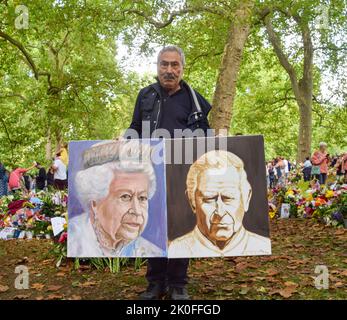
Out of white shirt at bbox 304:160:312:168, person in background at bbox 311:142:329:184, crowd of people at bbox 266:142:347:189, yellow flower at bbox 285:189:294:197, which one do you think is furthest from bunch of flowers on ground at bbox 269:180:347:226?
white shirt at bbox 304:160:312:168

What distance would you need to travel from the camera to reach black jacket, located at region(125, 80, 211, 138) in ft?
13.8

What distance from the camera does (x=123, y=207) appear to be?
396cm

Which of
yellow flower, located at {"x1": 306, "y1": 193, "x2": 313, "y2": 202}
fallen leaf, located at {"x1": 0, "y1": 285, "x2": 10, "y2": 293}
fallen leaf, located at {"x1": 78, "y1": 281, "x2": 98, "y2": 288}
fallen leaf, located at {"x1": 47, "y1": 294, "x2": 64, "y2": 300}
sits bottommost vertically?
fallen leaf, located at {"x1": 47, "y1": 294, "x2": 64, "y2": 300}

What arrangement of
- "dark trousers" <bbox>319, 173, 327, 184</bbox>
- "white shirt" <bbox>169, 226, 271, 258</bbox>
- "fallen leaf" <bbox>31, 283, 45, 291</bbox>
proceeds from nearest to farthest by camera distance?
1. "white shirt" <bbox>169, 226, 271, 258</bbox>
2. "fallen leaf" <bbox>31, 283, 45, 291</bbox>
3. "dark trousers" <bbox>319, 173, 327, 184</bbox>

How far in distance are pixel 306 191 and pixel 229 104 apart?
8.93 ft

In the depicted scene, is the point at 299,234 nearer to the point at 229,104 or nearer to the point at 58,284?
the point at 229,104

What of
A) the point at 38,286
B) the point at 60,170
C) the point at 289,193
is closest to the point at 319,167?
the point at 289,193

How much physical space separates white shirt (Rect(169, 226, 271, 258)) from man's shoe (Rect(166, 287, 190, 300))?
0.37m

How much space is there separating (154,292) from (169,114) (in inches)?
60.5

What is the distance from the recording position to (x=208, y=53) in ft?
52.3

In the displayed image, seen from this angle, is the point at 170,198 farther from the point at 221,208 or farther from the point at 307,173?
the point at 307,173

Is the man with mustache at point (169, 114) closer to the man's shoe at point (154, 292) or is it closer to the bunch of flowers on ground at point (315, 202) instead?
the man's shoe at point (154, 292)

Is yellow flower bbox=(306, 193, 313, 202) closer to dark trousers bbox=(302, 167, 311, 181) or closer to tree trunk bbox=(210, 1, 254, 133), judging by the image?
tree trunk bbox=(210, 1, 254, 133)
